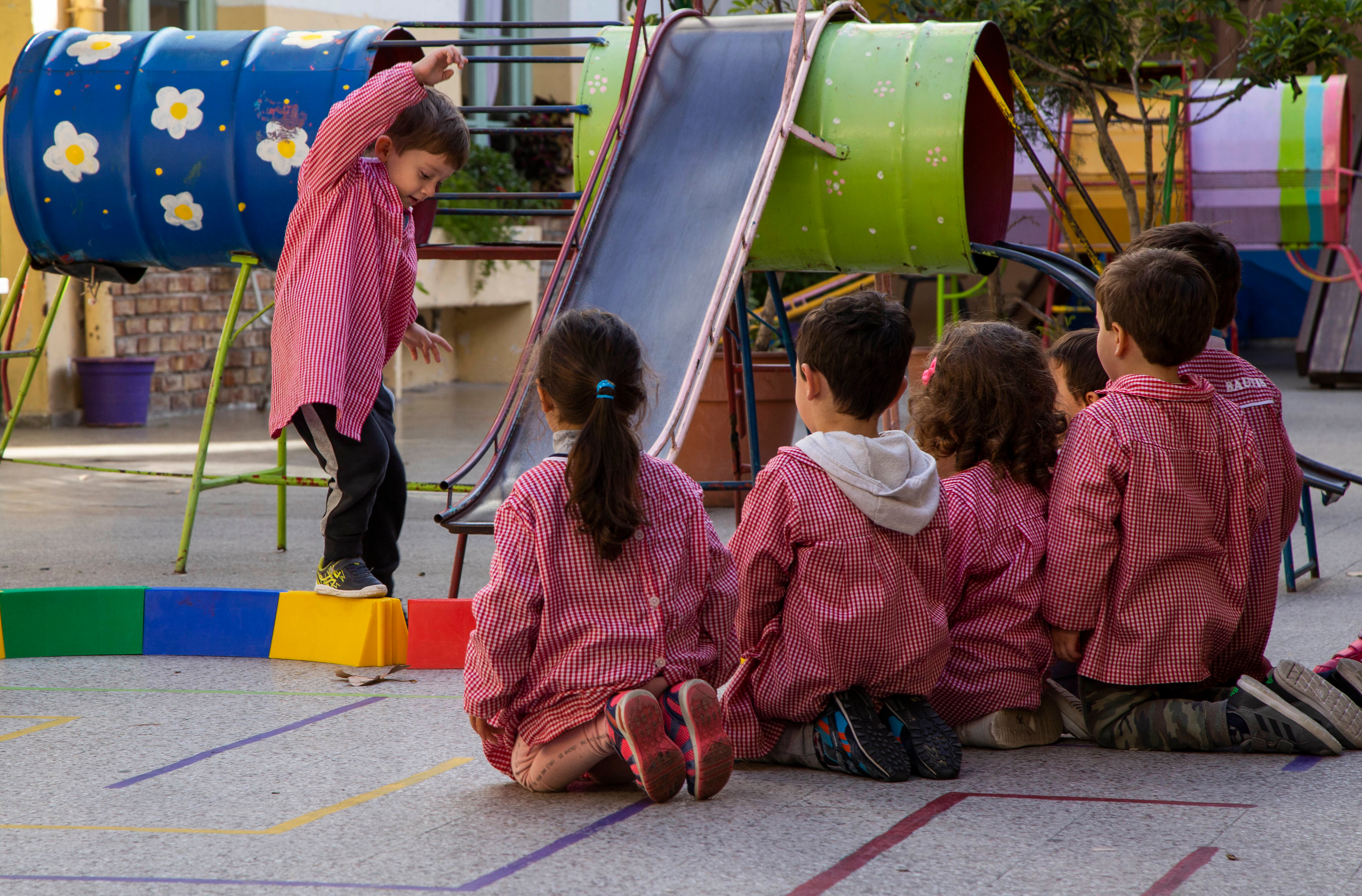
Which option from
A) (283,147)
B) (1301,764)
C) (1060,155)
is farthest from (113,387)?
(1301,764)

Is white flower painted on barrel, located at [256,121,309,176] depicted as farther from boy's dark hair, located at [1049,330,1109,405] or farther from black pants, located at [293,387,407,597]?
boy's dark hair, located at [1049,330,1109,405]

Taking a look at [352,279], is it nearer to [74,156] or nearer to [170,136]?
[170,136]

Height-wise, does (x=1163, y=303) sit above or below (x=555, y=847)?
above

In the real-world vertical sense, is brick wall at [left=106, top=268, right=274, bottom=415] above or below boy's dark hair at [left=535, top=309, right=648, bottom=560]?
below

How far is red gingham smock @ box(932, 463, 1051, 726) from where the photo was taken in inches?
126

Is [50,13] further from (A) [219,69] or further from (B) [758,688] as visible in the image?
(B) [758,688]

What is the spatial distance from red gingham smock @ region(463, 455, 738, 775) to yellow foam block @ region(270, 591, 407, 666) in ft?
3.82

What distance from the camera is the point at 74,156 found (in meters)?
5.40

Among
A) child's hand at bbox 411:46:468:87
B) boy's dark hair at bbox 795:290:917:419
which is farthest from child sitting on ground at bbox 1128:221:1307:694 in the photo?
child's hand at bbox 411:46:468:87

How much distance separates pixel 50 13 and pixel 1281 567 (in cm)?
825

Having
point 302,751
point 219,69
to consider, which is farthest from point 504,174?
point 302,751

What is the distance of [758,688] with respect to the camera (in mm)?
3072

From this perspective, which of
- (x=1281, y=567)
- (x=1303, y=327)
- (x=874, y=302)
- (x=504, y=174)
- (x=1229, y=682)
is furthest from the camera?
(x=1303, y=327)

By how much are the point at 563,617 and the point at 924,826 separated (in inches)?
29.7
